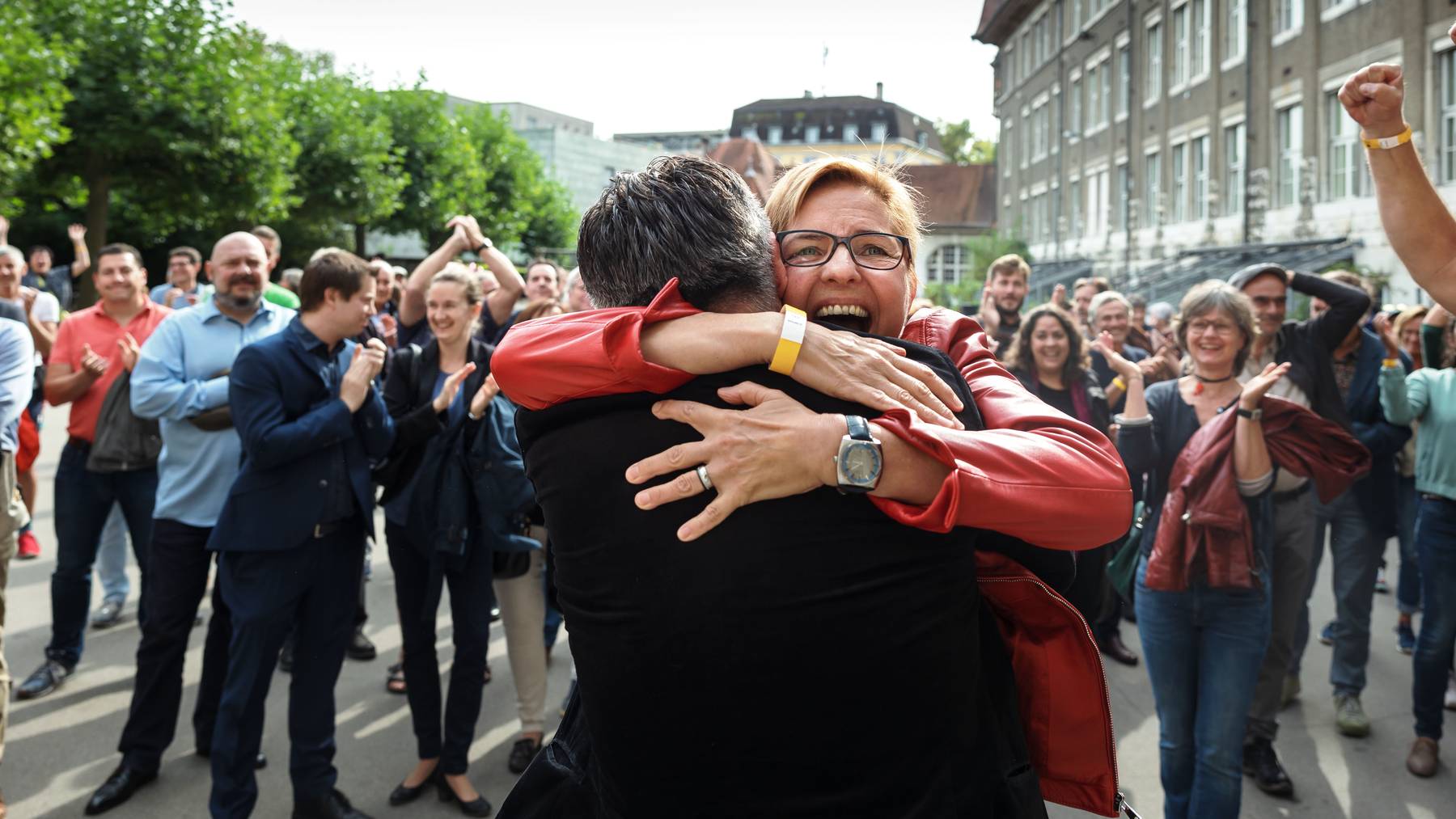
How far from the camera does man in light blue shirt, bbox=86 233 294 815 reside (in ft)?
15.3

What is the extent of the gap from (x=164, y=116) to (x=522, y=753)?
76.5ft

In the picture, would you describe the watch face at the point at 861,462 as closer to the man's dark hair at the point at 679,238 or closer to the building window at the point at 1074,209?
the man's dark hair at the point at 679,238

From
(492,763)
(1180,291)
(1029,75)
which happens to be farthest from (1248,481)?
(1029,75)

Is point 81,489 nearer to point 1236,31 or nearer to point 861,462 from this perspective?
point 861,462

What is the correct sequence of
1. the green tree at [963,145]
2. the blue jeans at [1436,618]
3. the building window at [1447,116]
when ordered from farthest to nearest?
the green tree at [963,145] → the building window at [1447,116] → the blue jeans at [1436,618]

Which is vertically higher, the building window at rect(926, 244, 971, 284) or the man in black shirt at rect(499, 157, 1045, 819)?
the building window at rect(926, 244, 971, 284)

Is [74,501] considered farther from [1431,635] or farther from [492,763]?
[1431,635]

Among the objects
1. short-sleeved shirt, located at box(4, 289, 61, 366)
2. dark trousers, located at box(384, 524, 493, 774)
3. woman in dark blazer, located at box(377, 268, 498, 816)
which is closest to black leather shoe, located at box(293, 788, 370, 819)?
woman in dark blazer, located at box(377, 268, 498, 816)

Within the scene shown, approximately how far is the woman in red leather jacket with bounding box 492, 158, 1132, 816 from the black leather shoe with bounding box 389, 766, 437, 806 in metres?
3.40

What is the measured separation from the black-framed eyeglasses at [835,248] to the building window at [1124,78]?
34196mm

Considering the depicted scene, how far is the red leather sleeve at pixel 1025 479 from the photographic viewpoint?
4.96 feet

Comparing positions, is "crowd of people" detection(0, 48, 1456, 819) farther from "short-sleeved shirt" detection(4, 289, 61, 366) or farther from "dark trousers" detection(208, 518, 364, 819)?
"short-sleeved shirt" detection(4, 289, 61, 366)

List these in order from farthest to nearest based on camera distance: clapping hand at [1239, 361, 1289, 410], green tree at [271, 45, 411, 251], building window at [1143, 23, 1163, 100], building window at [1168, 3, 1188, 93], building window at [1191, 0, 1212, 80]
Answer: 1. green tree at [271, 45, 411, 251]
2. building window at [1143, 23, 1163, 100]
3. building window at [1168, 3, 1188, 93]
4. building window at [1191, 0, 1212, 80]
5. clapping hand at [1239, 361, 1289, 410]

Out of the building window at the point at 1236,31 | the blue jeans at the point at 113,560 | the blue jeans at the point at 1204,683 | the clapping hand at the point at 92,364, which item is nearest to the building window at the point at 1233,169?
the building window at the point at 1236,31
